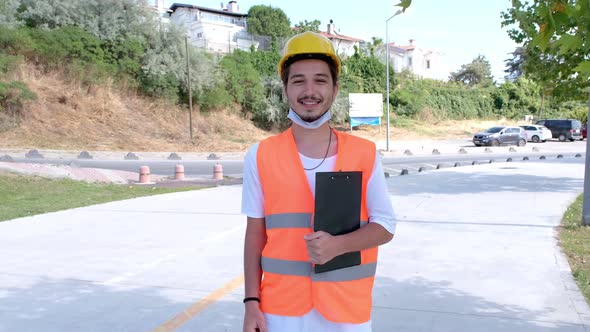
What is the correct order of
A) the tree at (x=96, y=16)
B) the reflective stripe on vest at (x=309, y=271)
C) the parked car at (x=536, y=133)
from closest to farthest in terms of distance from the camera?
the reflective stripe on vest at (x=309, y=271), the tree at (x=96, y=16), the parked car at (x=536, y=133)

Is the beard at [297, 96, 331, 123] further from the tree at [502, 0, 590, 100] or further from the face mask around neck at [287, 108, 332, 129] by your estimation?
the tree at [502, 0, 590, 100]

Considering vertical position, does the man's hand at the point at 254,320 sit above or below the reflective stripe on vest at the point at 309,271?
below

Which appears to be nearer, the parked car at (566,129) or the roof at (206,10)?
the parked car at (566,129)

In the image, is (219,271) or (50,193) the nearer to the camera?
(219,271)

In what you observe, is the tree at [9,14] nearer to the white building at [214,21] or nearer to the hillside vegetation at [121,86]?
the hillside vegetation at [121,86]

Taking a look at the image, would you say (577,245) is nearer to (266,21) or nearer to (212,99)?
(212,99)

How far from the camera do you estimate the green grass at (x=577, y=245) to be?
17.6 feet

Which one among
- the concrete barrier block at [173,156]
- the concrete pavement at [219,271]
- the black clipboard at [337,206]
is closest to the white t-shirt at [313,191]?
the black clipboard at [337,206]

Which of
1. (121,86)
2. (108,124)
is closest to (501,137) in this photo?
(121,86)

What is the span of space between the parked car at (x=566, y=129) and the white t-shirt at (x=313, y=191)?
149 ft

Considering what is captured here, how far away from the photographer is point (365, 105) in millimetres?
38469

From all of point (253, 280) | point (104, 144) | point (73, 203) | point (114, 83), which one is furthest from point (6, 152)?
point (253, 280)

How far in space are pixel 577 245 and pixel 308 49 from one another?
6060mm

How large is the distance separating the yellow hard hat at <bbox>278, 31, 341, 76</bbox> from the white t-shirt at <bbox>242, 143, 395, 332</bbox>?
1.25ft
